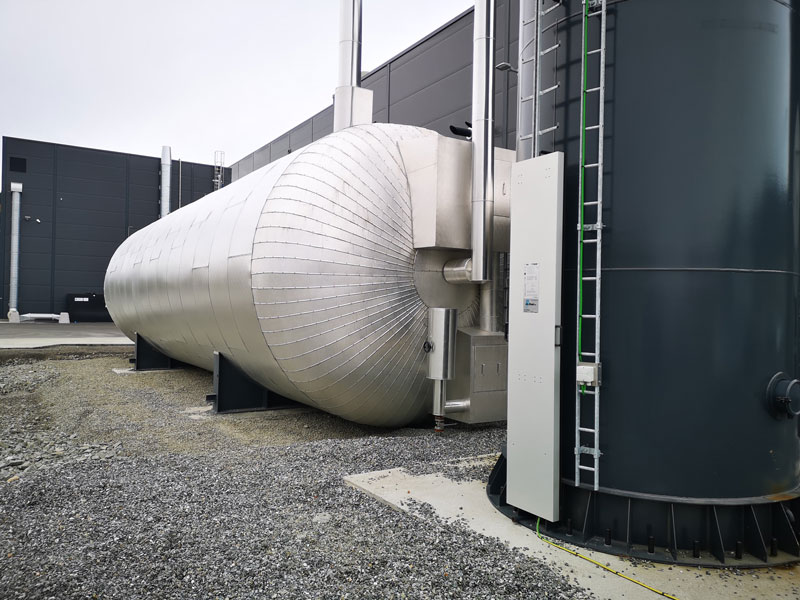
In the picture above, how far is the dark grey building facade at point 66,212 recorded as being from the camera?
29.3 m

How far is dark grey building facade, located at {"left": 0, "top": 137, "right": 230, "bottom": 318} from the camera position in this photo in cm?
2930

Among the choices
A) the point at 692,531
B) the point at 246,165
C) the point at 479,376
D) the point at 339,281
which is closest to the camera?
the point at 692,531

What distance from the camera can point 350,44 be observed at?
9.76 meters

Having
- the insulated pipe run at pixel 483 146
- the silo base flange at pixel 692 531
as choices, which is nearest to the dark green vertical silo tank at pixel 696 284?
the silo base flange at pixel 692 531

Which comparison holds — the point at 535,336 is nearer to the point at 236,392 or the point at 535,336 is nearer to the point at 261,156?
the point at 236,392

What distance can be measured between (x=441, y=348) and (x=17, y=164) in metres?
30.4

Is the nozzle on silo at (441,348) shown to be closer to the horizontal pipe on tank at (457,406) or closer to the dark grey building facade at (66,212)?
the horizontal pipe on tank at (457,406)

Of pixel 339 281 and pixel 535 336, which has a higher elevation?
pixel 339 281

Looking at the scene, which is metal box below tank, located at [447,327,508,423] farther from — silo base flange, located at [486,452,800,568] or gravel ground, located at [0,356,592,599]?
silo base flange, located at [486,452,800,568]

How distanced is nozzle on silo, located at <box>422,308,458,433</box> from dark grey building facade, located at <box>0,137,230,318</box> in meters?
28.2

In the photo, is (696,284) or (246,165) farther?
(246,165)

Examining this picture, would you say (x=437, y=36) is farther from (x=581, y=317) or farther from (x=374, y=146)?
(x=581, y=317)

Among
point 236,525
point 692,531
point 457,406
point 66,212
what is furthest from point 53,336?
point 692,531

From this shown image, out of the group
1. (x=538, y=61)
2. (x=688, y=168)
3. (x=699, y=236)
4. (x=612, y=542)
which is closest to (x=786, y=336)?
(x=699, y=236)
